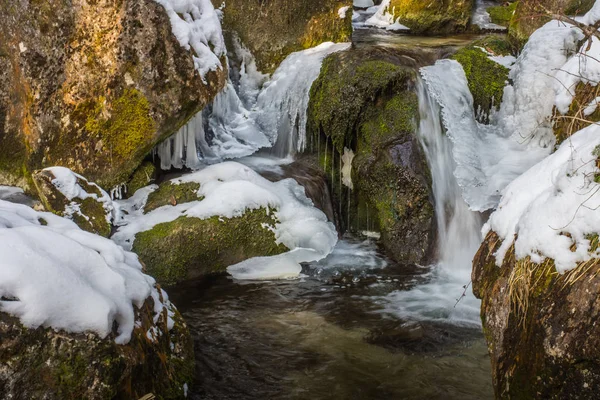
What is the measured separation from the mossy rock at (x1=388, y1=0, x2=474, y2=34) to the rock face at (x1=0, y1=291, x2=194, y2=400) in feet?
31.9

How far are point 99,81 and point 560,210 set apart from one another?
520 cm

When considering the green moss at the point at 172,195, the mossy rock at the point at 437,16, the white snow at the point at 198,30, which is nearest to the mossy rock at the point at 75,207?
the green moss at the point at 172,195

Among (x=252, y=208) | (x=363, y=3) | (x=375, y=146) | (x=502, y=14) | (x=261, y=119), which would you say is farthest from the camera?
(x=363, y=3)

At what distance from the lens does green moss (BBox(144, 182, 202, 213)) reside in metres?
6.50

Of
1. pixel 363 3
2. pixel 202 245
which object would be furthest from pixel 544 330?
pixel 363 3

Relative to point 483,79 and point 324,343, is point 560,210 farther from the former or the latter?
point 483,79

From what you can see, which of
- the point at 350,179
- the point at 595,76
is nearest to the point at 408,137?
the point at 350,179

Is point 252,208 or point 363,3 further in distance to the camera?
point 363,3

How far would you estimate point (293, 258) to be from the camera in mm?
6359

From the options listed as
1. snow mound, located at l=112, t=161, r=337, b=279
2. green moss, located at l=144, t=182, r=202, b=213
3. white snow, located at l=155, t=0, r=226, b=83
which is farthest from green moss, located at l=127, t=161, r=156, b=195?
white snow, located at l=155, t=0, r=226, b=83

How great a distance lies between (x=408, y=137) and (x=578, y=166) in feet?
14.6

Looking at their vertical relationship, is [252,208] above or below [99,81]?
below

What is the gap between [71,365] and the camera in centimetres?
282

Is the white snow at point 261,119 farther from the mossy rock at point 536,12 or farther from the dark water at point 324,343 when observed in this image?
the mossy rock at point 536,12
